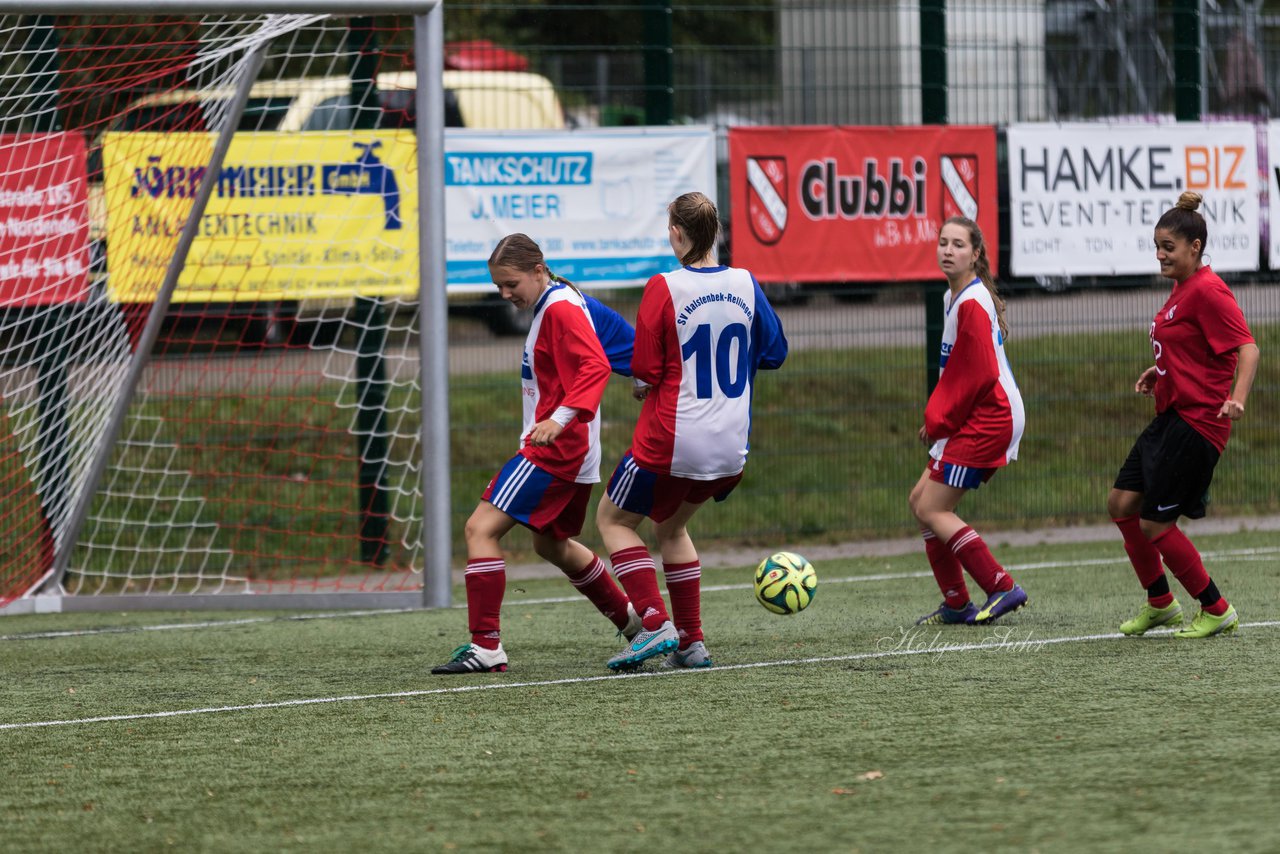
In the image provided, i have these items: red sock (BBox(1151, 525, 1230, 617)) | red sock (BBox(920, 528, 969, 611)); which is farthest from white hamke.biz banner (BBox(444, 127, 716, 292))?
red sock (BBox(1151, 525, 1230, 617))

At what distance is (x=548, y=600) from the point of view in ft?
29.8

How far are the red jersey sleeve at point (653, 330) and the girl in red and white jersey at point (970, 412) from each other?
151 cm

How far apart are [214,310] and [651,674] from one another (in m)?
4.60

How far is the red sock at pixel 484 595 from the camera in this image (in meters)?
6.27

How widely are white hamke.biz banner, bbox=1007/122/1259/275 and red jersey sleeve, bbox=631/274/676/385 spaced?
564 centimetres

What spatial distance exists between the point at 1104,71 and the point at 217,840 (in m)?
9.08

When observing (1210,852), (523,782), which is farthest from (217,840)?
(1210,852)

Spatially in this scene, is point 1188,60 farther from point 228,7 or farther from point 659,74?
point 228,7

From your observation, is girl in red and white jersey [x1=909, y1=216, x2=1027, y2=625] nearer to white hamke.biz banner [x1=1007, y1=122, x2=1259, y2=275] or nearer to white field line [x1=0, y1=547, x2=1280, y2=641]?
white field line [x1=0, y1=547, x2=1280, y2=641]

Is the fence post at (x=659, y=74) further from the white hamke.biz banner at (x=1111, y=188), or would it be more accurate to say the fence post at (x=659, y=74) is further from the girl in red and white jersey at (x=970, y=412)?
the girl in red and white jersey at (x=970, y=412)

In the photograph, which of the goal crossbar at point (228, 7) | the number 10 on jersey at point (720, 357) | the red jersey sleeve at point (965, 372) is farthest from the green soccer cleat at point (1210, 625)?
A: the goal crossbar at point (228, 7)

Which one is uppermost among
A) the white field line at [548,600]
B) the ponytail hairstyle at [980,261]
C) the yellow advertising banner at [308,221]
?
the yellow advertising banner at [308,221]

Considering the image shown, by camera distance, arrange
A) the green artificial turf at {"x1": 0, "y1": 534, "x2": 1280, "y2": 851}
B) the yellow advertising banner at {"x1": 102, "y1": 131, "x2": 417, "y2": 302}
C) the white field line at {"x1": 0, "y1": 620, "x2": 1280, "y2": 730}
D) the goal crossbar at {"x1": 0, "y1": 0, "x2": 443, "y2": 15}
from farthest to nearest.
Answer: the yellow advertising banner at {"x1": 102, "y1": 131, "x2": 417, "y2": 302}, the goal crossbar at {"x1": 0, "y1": 0, "x2": 443, "y2": 15}, the white field line at {"x1": 0, "y1": 620, "x2": 1280, "y2": 730}, the green artificial turf at {"x1": 0, "y1": 534, "x2": 1280, "y2": 851}

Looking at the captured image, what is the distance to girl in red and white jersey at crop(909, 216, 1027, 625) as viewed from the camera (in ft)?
23.1
